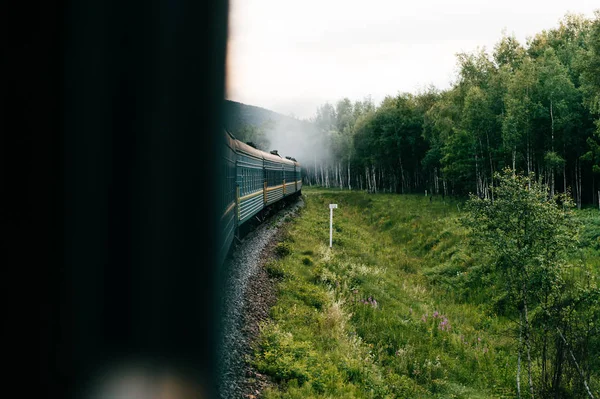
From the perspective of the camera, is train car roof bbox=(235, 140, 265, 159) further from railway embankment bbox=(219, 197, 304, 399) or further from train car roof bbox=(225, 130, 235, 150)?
railway embankment bbox=(219, 197, 304, 399)

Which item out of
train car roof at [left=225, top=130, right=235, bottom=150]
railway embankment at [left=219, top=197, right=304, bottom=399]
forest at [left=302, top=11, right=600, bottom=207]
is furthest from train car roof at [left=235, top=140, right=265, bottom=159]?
forest at [left=302, top=11, right=600, bottom=207]

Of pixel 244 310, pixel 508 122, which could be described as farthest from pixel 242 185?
pixel 508 122

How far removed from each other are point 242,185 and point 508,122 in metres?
20.7

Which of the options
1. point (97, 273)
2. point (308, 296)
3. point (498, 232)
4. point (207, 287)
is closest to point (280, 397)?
point (207, 287)

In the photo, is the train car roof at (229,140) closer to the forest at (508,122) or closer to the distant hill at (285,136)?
the forest at (508,122)

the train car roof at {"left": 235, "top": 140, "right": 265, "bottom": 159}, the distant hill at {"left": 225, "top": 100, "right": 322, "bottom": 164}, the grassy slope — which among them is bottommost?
the grassy slope

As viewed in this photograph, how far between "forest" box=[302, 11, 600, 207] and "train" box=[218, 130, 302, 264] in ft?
21.0

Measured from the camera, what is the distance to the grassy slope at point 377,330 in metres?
7.28

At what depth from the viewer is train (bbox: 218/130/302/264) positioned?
9.57m

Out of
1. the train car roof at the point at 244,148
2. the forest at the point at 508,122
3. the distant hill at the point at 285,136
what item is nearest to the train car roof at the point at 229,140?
the train car roof at the point at 244,148

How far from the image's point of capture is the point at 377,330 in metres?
10.5

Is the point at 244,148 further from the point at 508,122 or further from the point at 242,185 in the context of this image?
the point at 508,122

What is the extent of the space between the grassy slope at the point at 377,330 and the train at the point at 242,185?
69.6 inches

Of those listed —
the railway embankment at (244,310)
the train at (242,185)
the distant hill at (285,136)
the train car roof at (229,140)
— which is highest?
the distant hill at (285,136)
